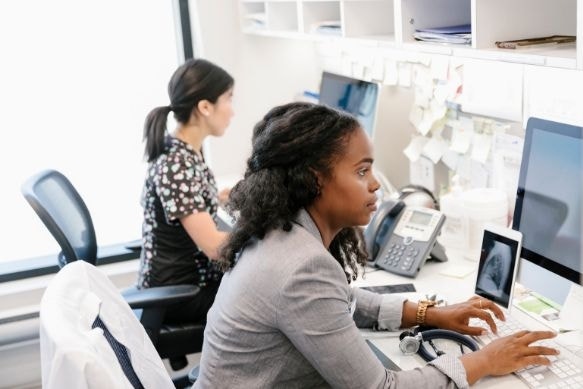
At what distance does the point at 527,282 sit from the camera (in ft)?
4.96

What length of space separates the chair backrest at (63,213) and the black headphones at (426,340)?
0.98 metres

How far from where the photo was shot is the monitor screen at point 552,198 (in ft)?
4.31

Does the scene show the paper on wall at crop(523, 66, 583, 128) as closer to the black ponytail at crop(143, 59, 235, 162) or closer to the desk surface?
the desk surface

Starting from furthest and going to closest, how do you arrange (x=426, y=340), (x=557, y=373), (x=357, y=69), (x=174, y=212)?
(x=357, y=69) < (x=174, y=212) < (x=426, y=340) < (x=557, y=373)

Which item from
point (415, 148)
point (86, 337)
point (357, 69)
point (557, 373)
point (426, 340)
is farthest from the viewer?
point (357, 69)

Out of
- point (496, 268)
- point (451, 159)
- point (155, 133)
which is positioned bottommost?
point (496, 268)

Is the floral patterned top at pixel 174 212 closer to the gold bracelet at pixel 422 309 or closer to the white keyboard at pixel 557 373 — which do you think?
the gold bracelet at pixel 422 309

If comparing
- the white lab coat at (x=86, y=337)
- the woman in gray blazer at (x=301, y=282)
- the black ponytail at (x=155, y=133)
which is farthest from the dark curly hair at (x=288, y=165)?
the black ponytail at (x=155, y=133)

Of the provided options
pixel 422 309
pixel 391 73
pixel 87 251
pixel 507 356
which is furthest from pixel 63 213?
pixel 507 356

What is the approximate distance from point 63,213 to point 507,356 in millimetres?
1304

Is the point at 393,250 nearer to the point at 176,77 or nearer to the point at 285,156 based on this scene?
the point at 285,156

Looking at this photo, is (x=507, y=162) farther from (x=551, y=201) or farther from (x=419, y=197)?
(x=551, y=201)

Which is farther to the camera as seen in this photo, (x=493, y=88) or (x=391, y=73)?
(x=391, y=73)

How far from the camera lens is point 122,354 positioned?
1.10 m
